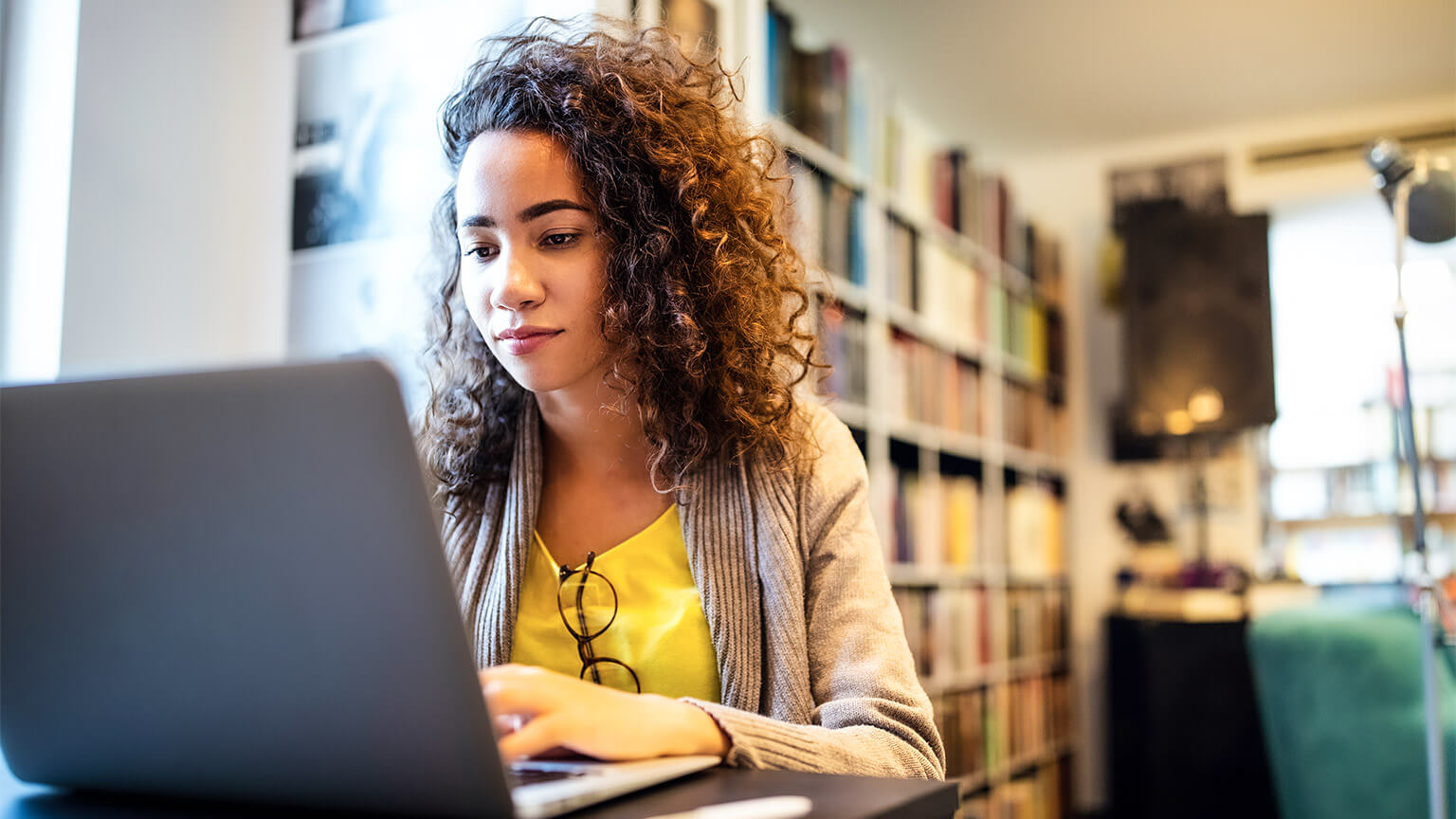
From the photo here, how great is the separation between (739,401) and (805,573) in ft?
0.56

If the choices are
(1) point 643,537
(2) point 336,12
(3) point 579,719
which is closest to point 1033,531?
(2) point 336,12

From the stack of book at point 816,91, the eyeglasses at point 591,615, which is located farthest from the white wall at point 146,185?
the stack of book at point 816,91

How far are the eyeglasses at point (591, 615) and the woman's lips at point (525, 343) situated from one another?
20 cm

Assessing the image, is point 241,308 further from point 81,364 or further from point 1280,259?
point 1280,259

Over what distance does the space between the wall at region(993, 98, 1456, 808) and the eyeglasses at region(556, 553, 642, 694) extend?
3.34 m

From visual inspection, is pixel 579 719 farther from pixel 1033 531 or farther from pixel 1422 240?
pixel 1033 531

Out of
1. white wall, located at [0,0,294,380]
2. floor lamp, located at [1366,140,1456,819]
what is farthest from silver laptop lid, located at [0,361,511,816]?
floor lamp, located at [1366,140,1456,819]

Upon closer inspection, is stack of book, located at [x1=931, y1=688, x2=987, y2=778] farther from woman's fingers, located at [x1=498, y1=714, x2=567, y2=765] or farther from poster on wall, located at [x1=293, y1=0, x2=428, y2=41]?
woman's fingers, located at [x1=498, y1=714, x2=567, y2=765]

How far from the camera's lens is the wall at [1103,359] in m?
3.87

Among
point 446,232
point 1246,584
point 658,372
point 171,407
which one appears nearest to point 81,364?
point 446,232

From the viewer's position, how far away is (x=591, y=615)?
3.41 ft

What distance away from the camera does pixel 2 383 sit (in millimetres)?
596

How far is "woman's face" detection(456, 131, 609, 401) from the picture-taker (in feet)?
3.22

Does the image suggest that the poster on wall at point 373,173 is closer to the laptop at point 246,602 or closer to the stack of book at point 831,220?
the stack of book at point 831,220
